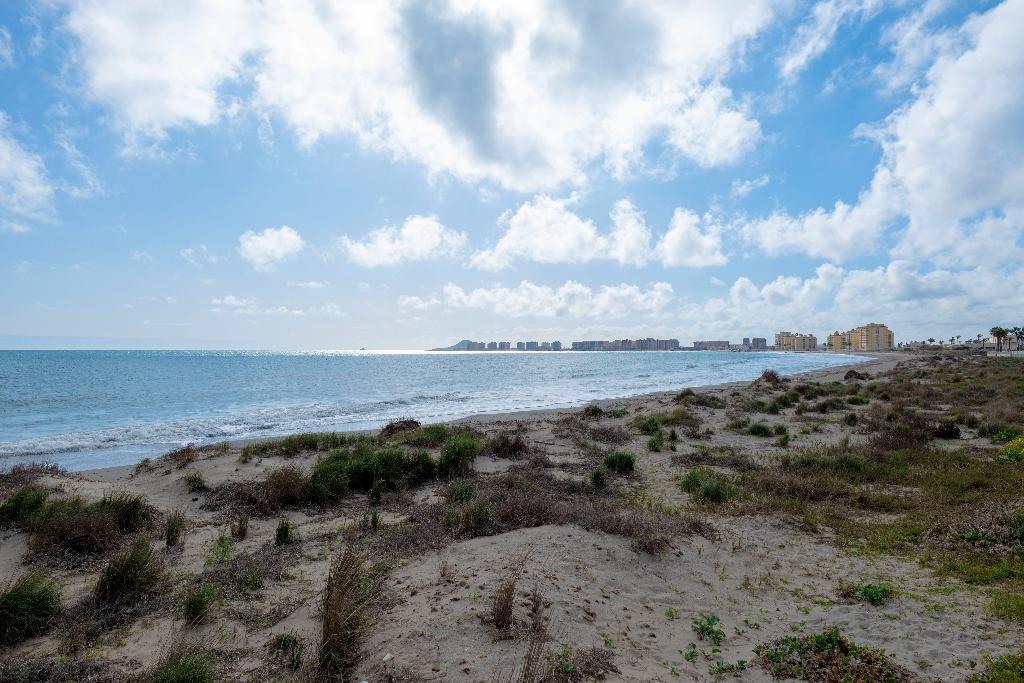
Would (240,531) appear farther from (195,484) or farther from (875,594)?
(875,594)

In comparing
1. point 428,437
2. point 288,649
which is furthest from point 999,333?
point 288,649

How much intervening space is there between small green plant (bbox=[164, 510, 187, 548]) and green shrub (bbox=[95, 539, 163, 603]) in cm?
165

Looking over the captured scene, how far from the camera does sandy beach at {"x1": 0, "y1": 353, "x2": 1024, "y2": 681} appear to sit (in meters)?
5.47

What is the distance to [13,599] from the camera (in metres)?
6.00

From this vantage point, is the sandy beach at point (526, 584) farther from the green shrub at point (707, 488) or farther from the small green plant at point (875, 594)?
the green shrub at point (707, 488)

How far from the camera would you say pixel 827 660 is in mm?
5559

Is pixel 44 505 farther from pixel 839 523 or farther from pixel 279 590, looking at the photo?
Answer: pixel 839 523

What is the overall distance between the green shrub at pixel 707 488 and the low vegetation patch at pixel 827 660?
599cm

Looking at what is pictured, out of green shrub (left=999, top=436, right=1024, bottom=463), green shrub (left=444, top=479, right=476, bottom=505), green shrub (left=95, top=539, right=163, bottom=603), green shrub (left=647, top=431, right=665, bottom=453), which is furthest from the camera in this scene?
green shrub (left=647, top=431, right=665, bottom=453)

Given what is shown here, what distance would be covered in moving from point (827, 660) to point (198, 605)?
7.72 meters

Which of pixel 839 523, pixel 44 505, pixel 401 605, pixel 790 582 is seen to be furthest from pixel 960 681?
pixel 44 505

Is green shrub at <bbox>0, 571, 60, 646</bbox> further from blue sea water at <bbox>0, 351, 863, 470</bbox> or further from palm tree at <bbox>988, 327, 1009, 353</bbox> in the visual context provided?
palm tree at <bbox>988, 327, 1009, 353</bbox>

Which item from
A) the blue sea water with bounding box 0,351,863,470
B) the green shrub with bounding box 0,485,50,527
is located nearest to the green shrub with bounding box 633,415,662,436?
the blue sea water with bounding box 0,351,863,470

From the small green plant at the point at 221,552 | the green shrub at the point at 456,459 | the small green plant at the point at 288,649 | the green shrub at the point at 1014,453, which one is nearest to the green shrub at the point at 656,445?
the green shrub at the point at 456,459
